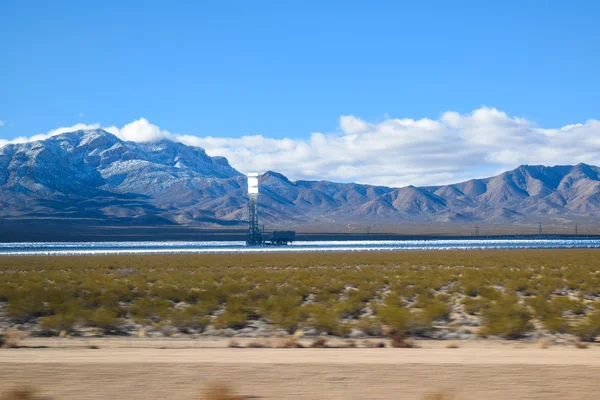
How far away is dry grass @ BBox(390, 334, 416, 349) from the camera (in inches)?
677

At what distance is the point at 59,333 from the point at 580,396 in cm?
1507

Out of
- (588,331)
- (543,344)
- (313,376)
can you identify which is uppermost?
(313,376)

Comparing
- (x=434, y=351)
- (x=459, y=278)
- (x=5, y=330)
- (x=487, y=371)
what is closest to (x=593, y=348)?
(x=434, y=351)

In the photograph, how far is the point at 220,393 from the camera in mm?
Answer: 10570

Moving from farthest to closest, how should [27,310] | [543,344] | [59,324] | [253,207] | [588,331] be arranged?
[253,207] < [27,310] < [59,324] < [588,331] < [543,344]

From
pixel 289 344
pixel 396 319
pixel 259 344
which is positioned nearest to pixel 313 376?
pixel 289 344

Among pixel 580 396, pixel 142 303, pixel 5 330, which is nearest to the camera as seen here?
pixel 580 396

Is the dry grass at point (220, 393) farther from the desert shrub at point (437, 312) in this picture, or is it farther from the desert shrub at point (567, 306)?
the desert shrub at point (567, 306)

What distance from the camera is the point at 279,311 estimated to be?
23.5 metres

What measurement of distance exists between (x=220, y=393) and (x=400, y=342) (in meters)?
7.89

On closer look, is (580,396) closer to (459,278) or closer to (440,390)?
(440,390)

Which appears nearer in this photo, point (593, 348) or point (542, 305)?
point (593, 348)

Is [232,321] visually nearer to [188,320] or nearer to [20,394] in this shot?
[188,320]

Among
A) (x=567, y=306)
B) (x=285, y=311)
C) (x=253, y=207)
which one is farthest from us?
(x=253, y=207)
